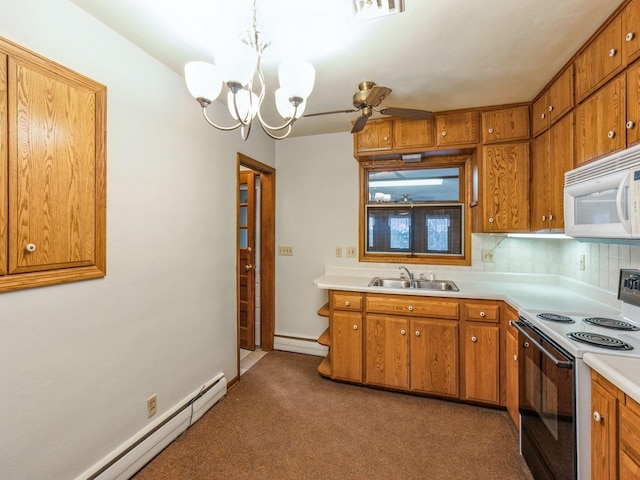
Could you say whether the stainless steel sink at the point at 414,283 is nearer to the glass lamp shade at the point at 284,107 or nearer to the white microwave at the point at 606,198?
the white microwave at the point at 606,198

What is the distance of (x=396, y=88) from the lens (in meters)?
2.20

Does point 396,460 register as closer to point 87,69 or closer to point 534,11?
point 534,11

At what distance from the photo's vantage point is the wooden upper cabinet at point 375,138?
271 centimetres

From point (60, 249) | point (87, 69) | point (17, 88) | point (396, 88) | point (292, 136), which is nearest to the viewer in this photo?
point (17, 88)

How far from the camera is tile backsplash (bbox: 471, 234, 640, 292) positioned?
6.30 ft

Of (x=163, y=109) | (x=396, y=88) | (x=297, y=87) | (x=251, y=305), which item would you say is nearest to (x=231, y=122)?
(x=163, y=109)

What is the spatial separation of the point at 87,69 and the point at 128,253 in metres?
0.95

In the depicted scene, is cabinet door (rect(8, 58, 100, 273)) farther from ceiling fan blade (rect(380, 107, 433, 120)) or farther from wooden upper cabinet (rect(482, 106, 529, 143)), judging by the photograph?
wooden upper cabinet (rect(482, 106, 529, 143))

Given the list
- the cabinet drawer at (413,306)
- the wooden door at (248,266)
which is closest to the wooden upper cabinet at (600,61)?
the cabinet drawer at (413,306)

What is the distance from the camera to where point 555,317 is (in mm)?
1646

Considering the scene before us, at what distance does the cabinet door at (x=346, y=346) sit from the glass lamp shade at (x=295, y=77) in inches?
74.8

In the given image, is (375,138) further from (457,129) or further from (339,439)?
(339,439)

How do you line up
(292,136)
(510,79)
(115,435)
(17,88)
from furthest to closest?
(292,136) → (510,79) → (115,435) → (17,88)

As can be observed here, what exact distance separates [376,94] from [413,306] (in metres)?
1.64
